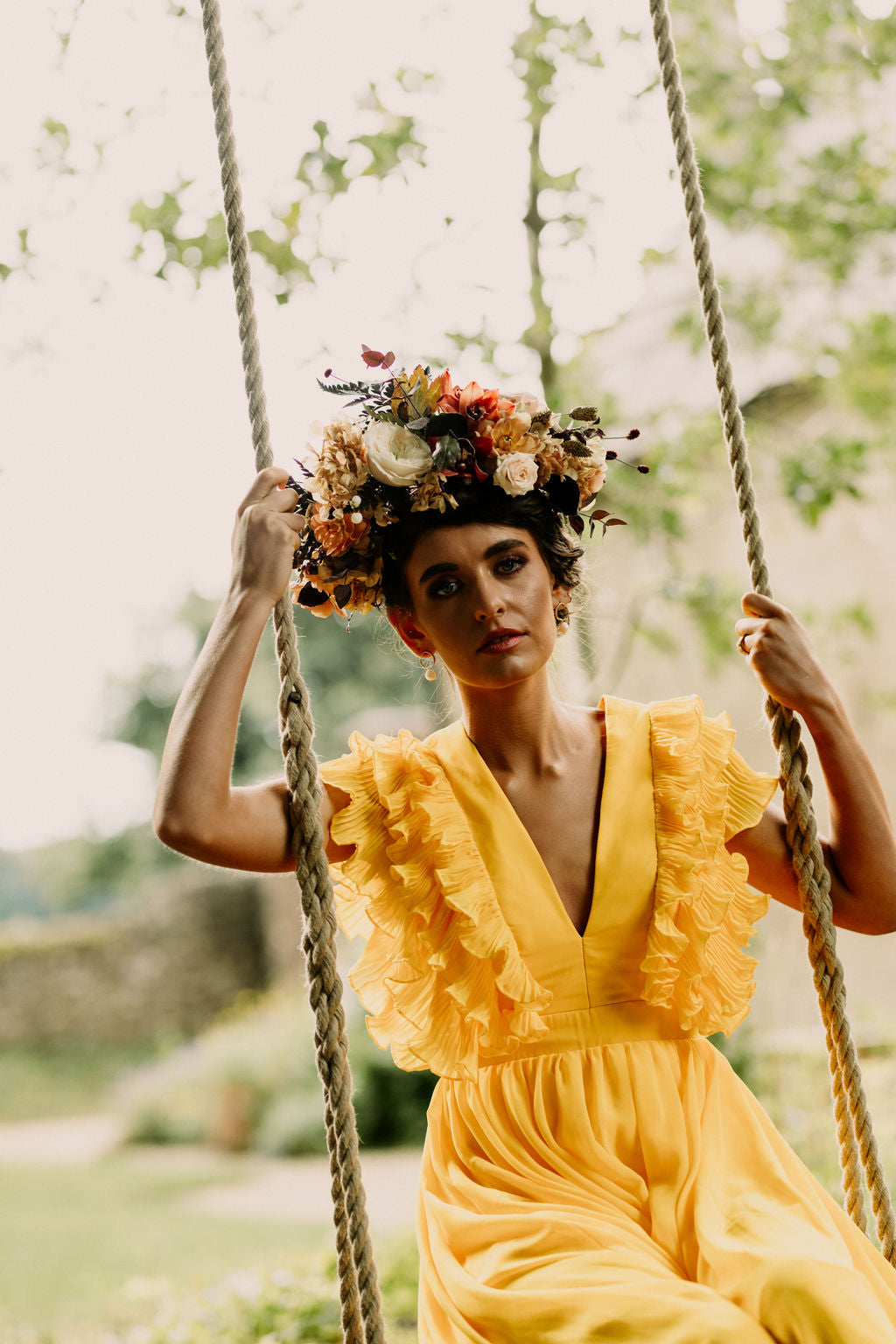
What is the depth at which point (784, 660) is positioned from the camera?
5.90ft

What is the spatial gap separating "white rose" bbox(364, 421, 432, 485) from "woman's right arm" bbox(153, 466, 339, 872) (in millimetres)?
126

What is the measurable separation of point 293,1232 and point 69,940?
7.68m

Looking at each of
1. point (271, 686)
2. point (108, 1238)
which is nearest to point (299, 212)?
point (108, 1238)

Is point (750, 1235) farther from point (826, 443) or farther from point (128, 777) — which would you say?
point (128, 777)

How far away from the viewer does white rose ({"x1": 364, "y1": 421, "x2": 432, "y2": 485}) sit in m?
1.75

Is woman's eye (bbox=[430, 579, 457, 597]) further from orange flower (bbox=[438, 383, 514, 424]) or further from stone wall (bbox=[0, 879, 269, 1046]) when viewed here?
stone wall (bbox=[0, 879, 269, 1046])

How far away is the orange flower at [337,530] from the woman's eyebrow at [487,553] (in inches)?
4.5

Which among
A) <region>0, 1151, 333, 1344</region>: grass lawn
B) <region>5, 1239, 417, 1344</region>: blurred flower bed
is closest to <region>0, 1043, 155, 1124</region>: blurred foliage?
<region>0, 1151, 333, 1344</region>: grass lawn

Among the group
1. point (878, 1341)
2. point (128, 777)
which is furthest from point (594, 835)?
point (128, 777)

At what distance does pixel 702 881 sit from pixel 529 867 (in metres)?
0.24

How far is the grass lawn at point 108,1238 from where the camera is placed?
229 inches

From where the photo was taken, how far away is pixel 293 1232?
6566 mm

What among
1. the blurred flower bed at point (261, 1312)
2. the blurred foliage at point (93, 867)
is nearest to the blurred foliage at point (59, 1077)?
the blurred foliage at point (93, 867)

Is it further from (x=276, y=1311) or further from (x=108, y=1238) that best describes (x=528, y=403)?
(x=108, y=1238)
